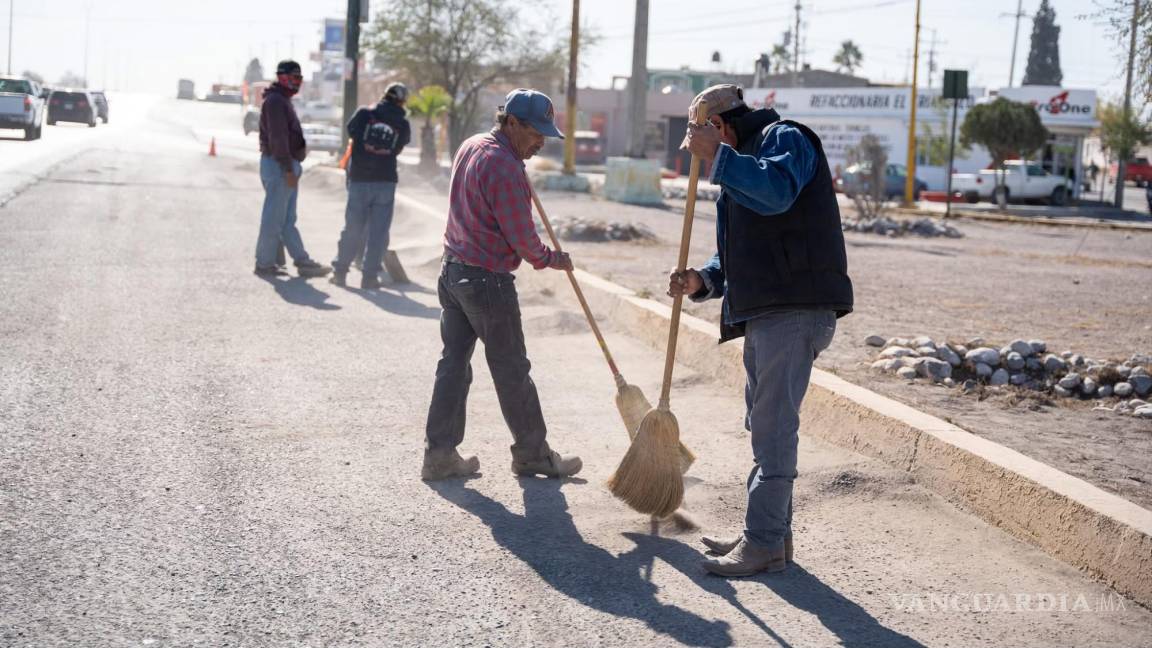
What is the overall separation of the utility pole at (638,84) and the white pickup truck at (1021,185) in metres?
16.9

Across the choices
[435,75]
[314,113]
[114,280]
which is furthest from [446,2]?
[314,113]

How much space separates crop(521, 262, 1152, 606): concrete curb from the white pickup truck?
3371 cm

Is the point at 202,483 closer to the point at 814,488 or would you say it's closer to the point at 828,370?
the point at 814,488

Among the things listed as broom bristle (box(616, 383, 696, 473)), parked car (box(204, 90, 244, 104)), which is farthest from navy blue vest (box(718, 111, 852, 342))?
parked car (box(204, 90, 244, 104))

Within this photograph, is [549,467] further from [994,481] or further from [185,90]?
[185,90]

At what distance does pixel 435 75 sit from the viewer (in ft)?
121

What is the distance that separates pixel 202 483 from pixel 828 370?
352 centimetres

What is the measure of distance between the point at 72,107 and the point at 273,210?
44.1 metres

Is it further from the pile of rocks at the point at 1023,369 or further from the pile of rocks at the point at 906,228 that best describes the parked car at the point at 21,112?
the pile of rocks at the point at 1023,369

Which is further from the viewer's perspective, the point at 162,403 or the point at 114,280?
the point at 114,280

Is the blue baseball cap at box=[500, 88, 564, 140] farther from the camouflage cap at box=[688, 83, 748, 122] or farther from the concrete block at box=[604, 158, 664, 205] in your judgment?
the concrete block at box=[604, 158, 664, 205]

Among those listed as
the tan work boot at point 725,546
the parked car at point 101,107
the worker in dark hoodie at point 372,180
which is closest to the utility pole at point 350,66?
the worker in dark hoodie at point 372,180

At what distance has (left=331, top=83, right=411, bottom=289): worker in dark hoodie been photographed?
403 inches

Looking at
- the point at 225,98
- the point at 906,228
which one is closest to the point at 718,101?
the point at 906,228
